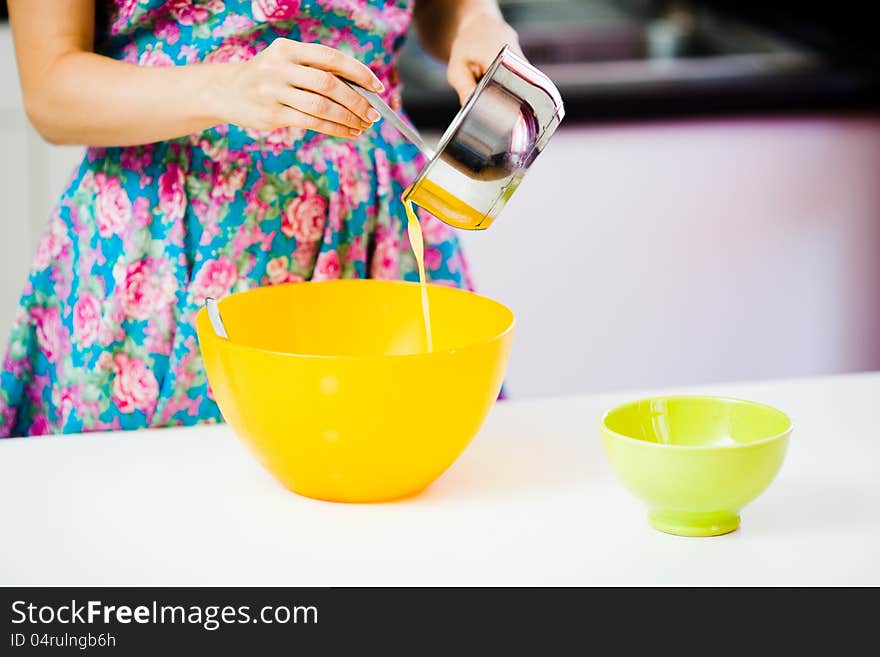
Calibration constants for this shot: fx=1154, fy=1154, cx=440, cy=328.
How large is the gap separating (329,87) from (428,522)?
318mm

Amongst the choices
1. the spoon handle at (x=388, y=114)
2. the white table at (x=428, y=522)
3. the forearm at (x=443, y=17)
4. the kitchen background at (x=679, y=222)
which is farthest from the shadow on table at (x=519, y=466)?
the kitchen background at (x=679, y=222)

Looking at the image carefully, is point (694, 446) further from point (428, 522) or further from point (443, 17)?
point (443, 17)

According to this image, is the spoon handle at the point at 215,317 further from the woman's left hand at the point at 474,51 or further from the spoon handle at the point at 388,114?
the woman's left hand at the point at 474,51

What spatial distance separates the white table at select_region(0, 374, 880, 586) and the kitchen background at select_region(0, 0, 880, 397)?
1194 millimetres

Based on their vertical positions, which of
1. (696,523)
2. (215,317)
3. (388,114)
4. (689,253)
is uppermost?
(689,253)

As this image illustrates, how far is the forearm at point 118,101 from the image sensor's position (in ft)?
3.08

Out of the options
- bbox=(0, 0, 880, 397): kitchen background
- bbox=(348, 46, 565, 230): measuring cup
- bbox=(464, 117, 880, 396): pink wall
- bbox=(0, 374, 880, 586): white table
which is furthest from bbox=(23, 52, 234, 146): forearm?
bbox=(464, 117, 880, 396): pink wall

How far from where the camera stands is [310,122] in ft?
2.80

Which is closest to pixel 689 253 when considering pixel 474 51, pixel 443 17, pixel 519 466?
pixel 443 17

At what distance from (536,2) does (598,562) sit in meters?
2.11

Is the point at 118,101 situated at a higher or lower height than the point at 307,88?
higher

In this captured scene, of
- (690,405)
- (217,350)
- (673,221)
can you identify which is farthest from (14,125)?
(690,405)

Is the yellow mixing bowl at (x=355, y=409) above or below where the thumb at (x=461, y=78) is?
below
